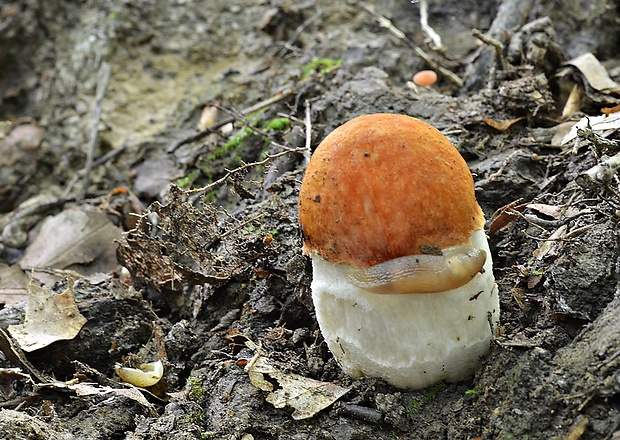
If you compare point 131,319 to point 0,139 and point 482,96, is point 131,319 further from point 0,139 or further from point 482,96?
point 0,139

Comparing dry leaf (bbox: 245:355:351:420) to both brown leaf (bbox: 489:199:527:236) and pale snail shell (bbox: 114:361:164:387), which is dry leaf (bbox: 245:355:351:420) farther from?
brown leaf (bbox: 489:199:527:236)

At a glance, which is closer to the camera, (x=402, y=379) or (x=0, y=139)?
(x=402, y=379)

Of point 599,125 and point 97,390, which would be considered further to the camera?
point 599,125

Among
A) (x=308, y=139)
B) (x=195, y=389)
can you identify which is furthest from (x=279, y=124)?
(x=195, y=389)

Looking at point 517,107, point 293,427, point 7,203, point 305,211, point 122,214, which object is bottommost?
point 7,203

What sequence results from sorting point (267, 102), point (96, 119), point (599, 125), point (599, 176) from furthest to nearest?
1. point (96, 119)
2. point (267, 102)
3. point (599, 125)
4. point (599, 176)

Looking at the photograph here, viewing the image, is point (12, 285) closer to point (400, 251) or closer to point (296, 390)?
point (296, 390)

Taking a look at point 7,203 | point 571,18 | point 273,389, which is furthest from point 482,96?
point 7,203
